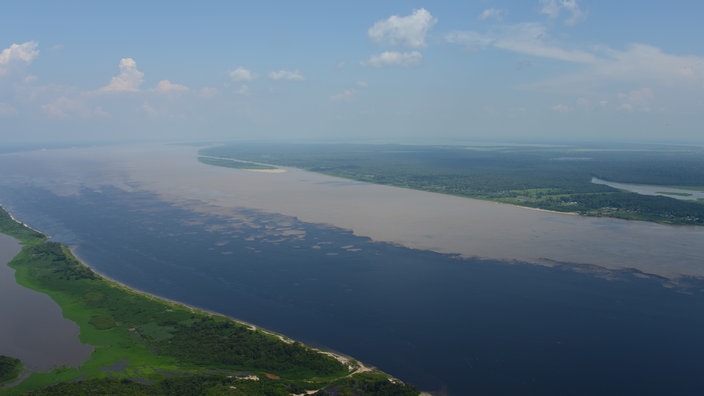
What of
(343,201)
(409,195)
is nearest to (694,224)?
(409,195)

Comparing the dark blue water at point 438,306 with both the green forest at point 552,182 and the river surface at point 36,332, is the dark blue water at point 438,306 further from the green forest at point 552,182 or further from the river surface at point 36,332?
the green forest at point 552,182

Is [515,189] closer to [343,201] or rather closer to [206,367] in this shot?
[343,201]

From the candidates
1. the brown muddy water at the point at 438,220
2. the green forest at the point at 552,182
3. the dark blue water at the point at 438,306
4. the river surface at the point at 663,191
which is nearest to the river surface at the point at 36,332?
the dark blue water at the point at 438,306

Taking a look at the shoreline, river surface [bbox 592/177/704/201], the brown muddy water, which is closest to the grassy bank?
the shoreline

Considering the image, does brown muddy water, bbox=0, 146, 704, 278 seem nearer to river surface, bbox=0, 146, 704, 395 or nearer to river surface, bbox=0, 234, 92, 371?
river surface, bbox=0, 146, 704, 395

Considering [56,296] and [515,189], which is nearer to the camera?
[56,296]
